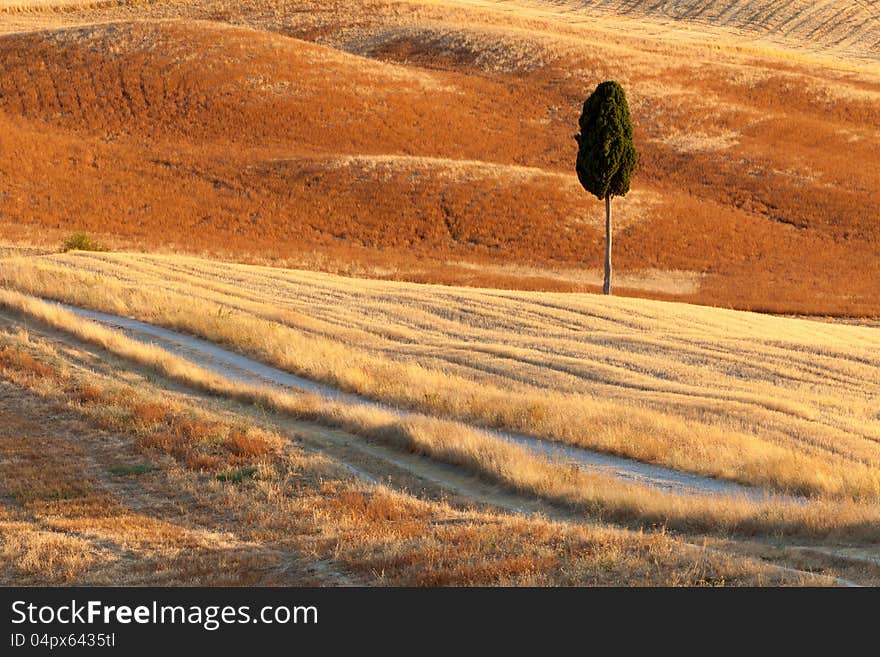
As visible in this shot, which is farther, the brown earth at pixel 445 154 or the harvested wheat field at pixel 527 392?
the brown earth at pixel 445 154

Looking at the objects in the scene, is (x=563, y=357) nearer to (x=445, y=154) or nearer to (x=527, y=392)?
(x=527, y=392)

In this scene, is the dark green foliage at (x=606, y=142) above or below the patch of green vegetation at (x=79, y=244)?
above

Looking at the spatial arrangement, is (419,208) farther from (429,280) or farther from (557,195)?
(429,280)

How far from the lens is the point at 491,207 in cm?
6544

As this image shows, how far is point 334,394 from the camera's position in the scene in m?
23.0

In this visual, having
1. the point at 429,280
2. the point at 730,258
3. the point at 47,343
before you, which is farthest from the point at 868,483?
the point at 730,258

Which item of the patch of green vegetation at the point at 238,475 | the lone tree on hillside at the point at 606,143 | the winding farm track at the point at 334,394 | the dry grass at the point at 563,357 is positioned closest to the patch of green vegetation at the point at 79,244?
the dry grass at the point at 563,357

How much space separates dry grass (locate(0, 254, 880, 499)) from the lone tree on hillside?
10823 mm

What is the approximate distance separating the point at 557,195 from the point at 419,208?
826 centimetres

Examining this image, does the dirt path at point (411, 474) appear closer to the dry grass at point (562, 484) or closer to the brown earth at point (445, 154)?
the dry grass at point (562, 484)

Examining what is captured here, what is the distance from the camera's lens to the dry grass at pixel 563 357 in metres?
18.4

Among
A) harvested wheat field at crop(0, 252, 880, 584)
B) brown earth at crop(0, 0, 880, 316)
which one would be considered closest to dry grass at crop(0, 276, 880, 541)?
harvested wheat field at crop(0, 252, 880, 584)

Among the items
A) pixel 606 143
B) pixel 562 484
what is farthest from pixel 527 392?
pixel 606 143

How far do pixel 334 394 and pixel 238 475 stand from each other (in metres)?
7.35
